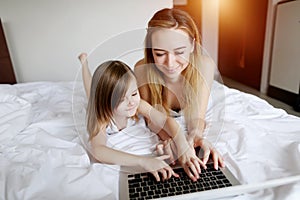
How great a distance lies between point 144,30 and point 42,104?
0.74 m

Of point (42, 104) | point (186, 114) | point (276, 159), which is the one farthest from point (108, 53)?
point (42, 104)

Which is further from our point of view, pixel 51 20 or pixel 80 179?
pixel 51 20

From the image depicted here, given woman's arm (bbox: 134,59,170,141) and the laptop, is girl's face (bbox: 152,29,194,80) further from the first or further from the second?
the laptop

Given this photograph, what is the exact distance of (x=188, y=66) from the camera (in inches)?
21.5

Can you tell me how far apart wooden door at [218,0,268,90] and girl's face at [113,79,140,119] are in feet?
8.46

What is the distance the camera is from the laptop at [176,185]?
39cm

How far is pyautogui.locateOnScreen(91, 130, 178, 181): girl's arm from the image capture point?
45 centimetres

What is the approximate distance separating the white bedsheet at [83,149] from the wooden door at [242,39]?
83.1 inches

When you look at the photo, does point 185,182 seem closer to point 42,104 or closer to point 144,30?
point 144,30

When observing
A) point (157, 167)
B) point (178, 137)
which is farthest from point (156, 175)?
point (178, 137)

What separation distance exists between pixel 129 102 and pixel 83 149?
0.21 m

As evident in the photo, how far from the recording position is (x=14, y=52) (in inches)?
63.9

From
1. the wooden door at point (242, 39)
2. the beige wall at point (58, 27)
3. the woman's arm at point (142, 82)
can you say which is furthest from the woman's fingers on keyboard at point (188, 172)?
the wooden door at point (242, 39)

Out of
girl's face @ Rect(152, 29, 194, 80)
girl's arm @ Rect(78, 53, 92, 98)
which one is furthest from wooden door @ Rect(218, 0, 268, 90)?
girl's arm @ Rect(78, 53, 92, 98)
